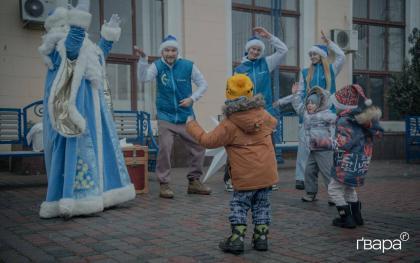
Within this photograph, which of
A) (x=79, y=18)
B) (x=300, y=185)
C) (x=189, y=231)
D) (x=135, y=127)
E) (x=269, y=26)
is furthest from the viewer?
(x=269, y=26)

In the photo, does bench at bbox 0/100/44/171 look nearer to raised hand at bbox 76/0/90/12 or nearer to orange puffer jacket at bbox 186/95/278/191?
raised hand at bbox 76/0/90/12

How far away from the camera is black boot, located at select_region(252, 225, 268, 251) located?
358 cm

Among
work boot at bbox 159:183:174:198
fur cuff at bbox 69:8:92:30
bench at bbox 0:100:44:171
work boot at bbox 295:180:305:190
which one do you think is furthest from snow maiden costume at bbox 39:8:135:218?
work boot at bbox 295:180:305:190

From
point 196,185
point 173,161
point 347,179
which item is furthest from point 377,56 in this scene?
point 347,179

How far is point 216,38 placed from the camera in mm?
10633

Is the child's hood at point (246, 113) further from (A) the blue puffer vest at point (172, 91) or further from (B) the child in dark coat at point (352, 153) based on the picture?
(A) the blue puffer vest at point (172, 91)

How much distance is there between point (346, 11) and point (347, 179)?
919 centimetres

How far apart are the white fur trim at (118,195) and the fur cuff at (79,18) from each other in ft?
5.37

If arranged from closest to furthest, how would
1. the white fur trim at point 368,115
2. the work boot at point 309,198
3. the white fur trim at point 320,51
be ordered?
the white fur trim at point 368,115 → the work boot at point 309,198 → the white fur trim at point 320,51

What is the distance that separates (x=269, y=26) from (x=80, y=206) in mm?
8370

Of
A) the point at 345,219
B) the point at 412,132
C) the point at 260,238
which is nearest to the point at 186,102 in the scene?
the point at 345,219

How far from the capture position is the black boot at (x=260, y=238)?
358 centimetres

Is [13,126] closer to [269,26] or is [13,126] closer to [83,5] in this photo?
[83,5]

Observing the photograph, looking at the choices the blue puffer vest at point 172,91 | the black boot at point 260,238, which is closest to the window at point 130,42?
the blue puffer vest at point 172,91
